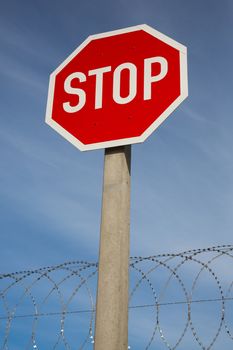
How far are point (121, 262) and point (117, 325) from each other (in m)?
0.39

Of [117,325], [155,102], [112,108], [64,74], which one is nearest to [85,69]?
[64,74]

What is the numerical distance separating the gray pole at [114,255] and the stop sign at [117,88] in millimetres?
197

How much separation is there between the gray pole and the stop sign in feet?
0.65

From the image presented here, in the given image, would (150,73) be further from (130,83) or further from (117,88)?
(117,88)

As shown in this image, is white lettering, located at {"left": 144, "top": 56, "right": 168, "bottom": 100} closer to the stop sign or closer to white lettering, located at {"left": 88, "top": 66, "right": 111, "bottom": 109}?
the stop sign

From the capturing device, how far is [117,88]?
11.7ft

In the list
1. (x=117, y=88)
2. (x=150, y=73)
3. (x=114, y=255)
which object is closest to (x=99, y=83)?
(x=117, y=88)

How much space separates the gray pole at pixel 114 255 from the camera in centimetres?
291

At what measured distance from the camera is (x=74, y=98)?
3750mm

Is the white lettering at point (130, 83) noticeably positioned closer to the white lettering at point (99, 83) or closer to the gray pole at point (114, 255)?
the white lettering at point (99, 83)

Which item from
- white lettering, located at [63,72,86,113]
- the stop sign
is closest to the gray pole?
the stop sign

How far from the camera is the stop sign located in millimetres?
3404

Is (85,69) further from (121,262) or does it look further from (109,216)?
(121,262)

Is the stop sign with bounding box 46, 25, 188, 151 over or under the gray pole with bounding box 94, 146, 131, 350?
over
